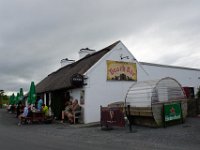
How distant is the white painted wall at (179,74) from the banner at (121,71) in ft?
17.8

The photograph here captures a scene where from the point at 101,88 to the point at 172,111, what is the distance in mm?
6763

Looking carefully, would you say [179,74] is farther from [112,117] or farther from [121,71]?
[112,117]

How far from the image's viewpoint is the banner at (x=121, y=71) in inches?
881

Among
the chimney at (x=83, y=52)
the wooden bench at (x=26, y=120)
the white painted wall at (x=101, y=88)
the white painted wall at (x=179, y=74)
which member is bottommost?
the wooden bench at (x=26, y=120)

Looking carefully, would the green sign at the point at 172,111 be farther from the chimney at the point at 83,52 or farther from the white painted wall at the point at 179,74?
the chimney at the point at 83,52

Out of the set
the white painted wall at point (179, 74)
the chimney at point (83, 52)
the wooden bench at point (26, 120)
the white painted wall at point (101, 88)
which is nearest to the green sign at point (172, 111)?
the white painted wall at point (101, 88)

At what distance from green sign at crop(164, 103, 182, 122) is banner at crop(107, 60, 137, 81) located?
22.4ft

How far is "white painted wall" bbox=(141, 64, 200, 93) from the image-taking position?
29552 mm

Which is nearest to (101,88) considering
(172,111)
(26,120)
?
(26,120)

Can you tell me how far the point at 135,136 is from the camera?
517 inches

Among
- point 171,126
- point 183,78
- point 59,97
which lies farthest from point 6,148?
point 183,78

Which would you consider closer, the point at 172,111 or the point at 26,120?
the point at 172,111

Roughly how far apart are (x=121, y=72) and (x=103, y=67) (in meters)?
1.82

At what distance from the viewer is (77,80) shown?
797 inches
